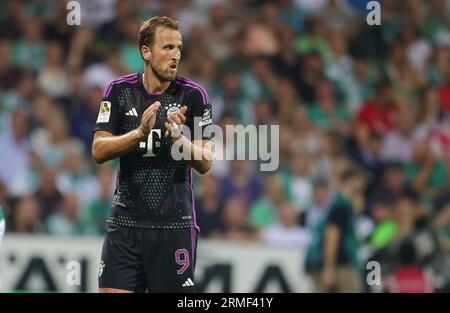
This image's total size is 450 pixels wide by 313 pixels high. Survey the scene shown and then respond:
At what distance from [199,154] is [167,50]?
2.19 feet

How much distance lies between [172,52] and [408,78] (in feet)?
23.8

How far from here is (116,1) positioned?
12.4m

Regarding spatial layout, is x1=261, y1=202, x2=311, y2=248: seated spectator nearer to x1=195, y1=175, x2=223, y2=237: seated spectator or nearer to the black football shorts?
x1=195, y1=175, x2=223, y2=237: seated spectator

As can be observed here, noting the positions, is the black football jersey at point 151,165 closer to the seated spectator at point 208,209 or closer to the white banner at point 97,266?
the white banner at point 97,266

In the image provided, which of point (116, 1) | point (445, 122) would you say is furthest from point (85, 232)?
point (445, 122)

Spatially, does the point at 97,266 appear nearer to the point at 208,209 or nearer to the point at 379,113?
the point at 208,209

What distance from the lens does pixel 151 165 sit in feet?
19.2

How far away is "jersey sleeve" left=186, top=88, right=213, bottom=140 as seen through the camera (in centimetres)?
586

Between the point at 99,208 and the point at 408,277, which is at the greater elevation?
the point at 99,208

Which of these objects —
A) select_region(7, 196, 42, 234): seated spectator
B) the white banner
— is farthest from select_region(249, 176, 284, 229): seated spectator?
select_region(7, 196, 42, 234): seated spectator

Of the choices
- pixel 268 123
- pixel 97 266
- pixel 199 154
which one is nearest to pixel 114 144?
pixel 199 154

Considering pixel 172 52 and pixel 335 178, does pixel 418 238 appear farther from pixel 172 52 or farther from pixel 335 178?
pixel 172 52

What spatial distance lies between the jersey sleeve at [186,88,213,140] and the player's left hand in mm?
290

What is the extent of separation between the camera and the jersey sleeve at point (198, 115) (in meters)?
5.86
